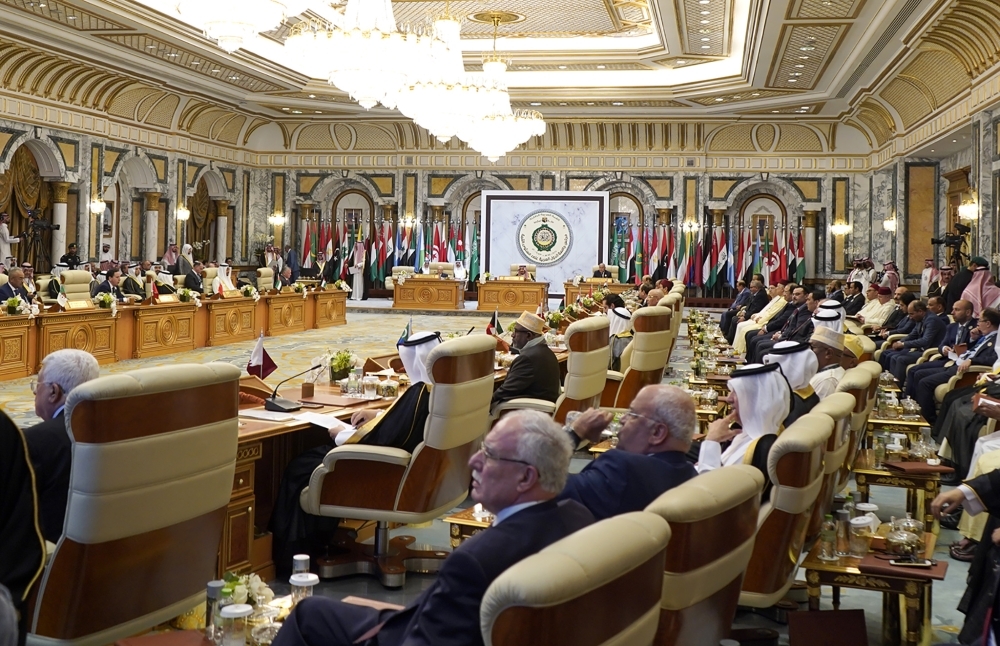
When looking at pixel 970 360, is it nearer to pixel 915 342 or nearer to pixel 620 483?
pixel 915 342

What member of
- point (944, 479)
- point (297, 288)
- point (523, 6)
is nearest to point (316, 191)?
point (297, 288)

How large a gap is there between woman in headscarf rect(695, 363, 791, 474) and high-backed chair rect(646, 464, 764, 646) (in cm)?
161

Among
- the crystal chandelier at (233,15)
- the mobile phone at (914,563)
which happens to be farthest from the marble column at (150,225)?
the mobile phone at (914,563)

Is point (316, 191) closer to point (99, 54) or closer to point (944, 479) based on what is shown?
point (99, 54)

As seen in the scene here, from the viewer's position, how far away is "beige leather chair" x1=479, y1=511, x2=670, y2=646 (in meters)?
1.49

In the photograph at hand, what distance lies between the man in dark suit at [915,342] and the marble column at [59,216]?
14429 millimetres

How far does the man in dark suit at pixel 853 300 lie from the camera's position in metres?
14.4

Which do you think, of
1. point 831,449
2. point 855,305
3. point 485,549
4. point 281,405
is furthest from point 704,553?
point 855,305

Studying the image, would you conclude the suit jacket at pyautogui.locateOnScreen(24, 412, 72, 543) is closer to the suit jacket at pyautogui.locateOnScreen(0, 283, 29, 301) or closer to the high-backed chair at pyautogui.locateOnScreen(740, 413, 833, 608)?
the high-backed chair at pyautogui.locateOnScreen(740, 413, 833, 608)

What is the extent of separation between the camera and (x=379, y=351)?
13.3 meters

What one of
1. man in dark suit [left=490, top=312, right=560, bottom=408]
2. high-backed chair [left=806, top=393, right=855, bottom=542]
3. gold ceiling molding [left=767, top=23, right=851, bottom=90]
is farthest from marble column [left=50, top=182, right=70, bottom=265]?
high-backed chair [left=806, top=393, right=855, bottom=542]

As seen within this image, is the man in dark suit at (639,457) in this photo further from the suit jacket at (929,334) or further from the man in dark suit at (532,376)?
the suit jacket at (929,334)

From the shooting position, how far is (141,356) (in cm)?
1226

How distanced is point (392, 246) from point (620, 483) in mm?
21932
